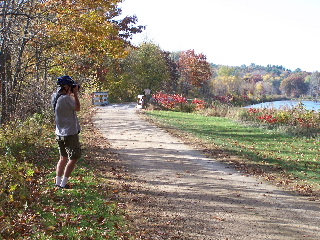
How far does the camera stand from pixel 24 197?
4.88m

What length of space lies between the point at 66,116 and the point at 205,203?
265 cm

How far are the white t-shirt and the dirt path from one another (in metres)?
1.50

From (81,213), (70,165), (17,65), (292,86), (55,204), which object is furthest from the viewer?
(292,86)

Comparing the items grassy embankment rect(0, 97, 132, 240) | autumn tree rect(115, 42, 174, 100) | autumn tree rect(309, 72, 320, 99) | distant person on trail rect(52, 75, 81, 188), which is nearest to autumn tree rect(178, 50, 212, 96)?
autumn tree rect(115, 42, 174, 100)

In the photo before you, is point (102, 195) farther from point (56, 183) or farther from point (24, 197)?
point (24, 197)

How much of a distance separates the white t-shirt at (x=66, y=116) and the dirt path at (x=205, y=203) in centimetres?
150

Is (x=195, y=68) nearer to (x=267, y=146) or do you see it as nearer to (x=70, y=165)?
(x=267, y=146)

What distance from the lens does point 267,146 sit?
11.5 metres

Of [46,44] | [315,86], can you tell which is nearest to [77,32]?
[46,44]

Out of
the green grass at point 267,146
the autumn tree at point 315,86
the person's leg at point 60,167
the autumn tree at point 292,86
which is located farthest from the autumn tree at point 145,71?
→ the autumn tree at point 292,86

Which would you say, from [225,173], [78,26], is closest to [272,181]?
[225,173]

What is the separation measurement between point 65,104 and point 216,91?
51258 mm

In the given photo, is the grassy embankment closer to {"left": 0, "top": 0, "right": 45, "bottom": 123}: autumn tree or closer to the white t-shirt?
the white t-shirt

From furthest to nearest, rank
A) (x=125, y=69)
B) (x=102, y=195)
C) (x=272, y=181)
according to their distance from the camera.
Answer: (x=125, y=69) < (x=272, y=181) < (x=102, y=195)
